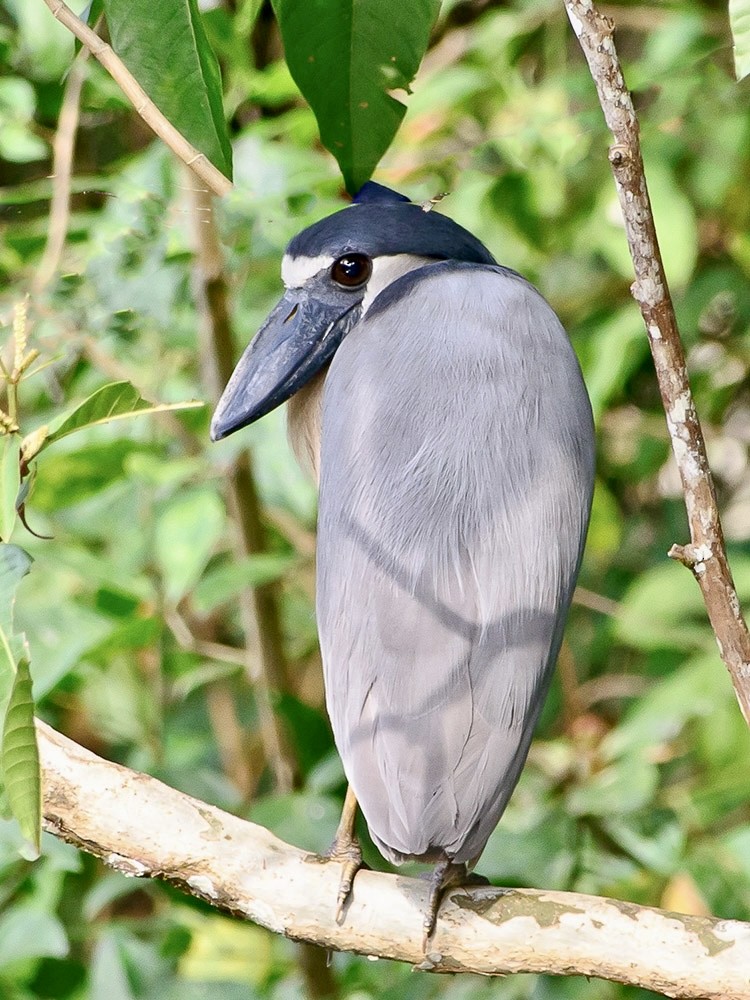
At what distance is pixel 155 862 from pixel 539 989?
717mm

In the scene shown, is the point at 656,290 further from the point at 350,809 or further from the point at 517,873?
the point at 517,873

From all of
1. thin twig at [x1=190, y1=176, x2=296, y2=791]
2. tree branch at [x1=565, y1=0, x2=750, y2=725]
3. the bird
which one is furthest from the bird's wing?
thin twig at [x1=190, y1=176, x2=296, y2=791]

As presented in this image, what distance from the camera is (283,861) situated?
118 cm

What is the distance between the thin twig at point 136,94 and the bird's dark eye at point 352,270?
0.23 m

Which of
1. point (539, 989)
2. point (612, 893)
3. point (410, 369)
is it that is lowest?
point (612, 893)

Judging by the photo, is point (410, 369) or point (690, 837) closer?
point (410, 369)

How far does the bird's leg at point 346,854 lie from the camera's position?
1152 mm

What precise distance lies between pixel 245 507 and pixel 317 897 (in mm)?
987

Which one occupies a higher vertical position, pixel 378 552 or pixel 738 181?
pixel 738 181

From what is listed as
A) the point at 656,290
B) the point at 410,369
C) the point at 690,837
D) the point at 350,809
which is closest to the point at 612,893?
the point at 690,837

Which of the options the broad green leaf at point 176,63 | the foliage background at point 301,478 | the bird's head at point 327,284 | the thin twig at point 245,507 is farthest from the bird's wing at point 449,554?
the thin twig at point 245,507

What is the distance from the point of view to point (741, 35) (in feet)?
2.79

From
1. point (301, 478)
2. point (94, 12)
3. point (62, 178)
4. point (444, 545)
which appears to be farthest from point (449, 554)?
point (62, 178)

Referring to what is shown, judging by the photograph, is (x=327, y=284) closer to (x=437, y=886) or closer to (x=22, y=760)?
(x=437, y=886)
